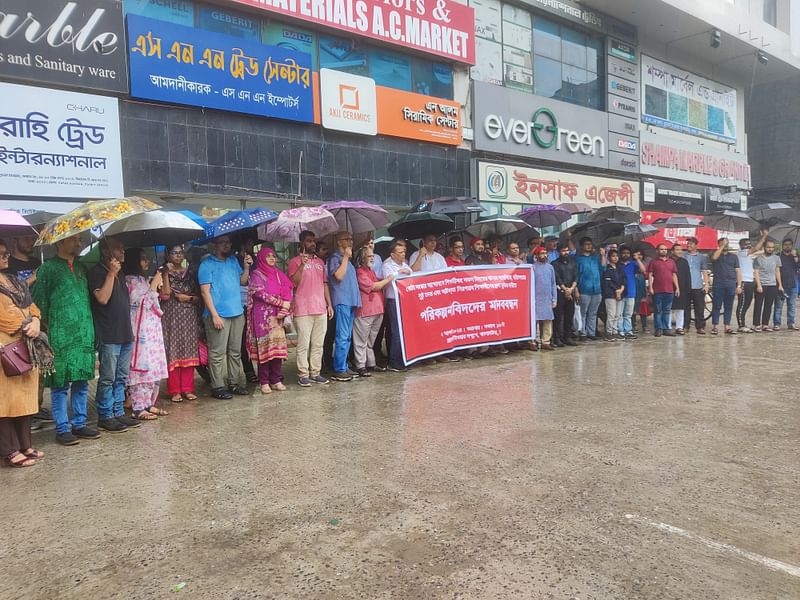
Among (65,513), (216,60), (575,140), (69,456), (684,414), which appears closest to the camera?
(65,513)

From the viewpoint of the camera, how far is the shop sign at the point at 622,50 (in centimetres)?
1933

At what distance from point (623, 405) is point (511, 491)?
2.56 metres

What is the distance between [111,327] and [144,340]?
59 cm

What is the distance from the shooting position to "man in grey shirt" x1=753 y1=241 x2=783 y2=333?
1117 centimetres

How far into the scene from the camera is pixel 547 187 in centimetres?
1744

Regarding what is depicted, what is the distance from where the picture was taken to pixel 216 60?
1108 centimetres

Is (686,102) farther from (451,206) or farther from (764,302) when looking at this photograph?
(451,206)

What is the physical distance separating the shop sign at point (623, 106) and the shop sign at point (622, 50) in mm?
1401

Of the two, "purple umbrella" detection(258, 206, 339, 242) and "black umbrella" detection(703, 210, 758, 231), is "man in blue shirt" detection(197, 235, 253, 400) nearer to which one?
"purple umbrella" detection(258, 206, 339, 242)

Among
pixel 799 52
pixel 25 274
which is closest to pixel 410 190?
pixel 25 274

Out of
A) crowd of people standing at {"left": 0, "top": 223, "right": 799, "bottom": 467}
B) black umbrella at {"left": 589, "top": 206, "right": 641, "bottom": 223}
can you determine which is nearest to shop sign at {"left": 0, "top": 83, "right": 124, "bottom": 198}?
crowd of people standing at {"left": 0, "top": 223, "right": 799, "bottom": 467}

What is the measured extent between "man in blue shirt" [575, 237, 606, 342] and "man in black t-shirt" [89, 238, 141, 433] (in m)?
7.28

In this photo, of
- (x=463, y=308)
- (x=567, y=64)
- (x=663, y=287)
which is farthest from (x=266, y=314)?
(x=567, y=64)

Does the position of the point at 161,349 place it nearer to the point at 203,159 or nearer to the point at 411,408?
the point at 411,408
